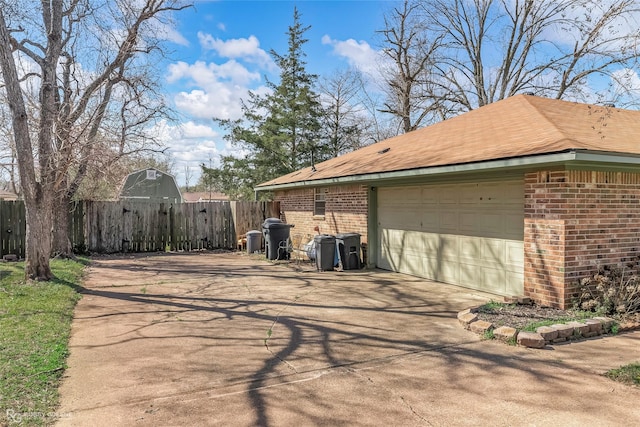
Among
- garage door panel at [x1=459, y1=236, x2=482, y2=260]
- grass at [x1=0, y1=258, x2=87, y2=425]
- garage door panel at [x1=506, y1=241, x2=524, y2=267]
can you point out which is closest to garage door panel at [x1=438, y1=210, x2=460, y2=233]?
garage door panel at [x1=459, y1=236, x2=482, y2=260]

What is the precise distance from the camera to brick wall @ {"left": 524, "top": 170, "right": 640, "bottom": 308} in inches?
242

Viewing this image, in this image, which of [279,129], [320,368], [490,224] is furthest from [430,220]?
[279,129]

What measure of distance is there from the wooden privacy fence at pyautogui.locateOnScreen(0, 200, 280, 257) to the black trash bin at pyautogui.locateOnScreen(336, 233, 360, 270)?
629 cm

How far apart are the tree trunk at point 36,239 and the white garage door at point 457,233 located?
722 cm

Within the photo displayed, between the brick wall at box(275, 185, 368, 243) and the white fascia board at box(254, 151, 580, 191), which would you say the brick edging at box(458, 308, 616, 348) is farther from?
the brick wall at box(275, 185, 368, 243)

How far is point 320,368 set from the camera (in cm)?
422

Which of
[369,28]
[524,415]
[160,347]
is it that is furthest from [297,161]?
[524,415]

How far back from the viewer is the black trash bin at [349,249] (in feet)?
35.1

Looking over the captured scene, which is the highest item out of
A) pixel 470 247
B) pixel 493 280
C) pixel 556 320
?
pixel 470 247

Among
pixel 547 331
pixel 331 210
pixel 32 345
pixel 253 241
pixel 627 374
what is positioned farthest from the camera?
pixel 253 241

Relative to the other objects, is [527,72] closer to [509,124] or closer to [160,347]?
[509,124]

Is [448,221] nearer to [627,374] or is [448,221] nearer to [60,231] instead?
[627,374]

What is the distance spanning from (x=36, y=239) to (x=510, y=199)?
338 inches

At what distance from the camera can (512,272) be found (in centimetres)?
715
